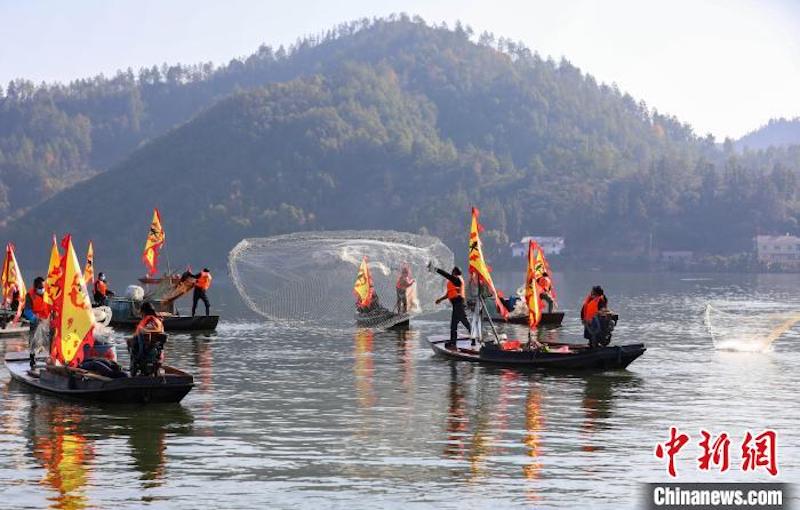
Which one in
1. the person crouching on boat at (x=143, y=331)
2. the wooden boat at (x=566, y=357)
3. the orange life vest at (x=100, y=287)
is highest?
the orange life vest at (x=100, y=287)

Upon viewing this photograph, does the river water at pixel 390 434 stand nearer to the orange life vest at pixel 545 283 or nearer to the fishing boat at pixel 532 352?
the fishing boat at pixel 532 352

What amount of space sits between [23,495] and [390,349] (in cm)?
2535

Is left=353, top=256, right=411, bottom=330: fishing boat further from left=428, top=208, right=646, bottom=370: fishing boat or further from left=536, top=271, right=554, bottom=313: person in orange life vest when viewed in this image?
left=428, top=208, right=646, bottom=370: fishing boat

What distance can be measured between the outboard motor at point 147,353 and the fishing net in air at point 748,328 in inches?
900

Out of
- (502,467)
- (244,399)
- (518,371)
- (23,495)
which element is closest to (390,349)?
(518,371)

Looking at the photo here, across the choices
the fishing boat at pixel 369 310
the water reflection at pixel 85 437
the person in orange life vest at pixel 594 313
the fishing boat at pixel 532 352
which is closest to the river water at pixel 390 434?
the water reflection at pixel 85 437

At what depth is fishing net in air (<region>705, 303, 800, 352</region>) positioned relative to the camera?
4847cm

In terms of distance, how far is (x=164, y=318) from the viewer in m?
51.3

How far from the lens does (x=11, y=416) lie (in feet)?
94.0

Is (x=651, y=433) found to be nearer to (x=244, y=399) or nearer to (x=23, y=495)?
(x=244, y=399)

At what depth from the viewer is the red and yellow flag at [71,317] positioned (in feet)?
97.6

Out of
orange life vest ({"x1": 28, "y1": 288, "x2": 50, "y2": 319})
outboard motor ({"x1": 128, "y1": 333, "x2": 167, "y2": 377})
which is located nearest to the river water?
outboard motor ({"x1": 128, "y1": 333, "x2": 167, "y2": 377})

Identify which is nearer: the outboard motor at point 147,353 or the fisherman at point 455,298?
the outboard motor at point 147,353

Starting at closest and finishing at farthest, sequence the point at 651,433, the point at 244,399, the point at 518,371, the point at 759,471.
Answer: the point at 759,471
the point at 651,433
the point at 244,399
the point at 518,371
